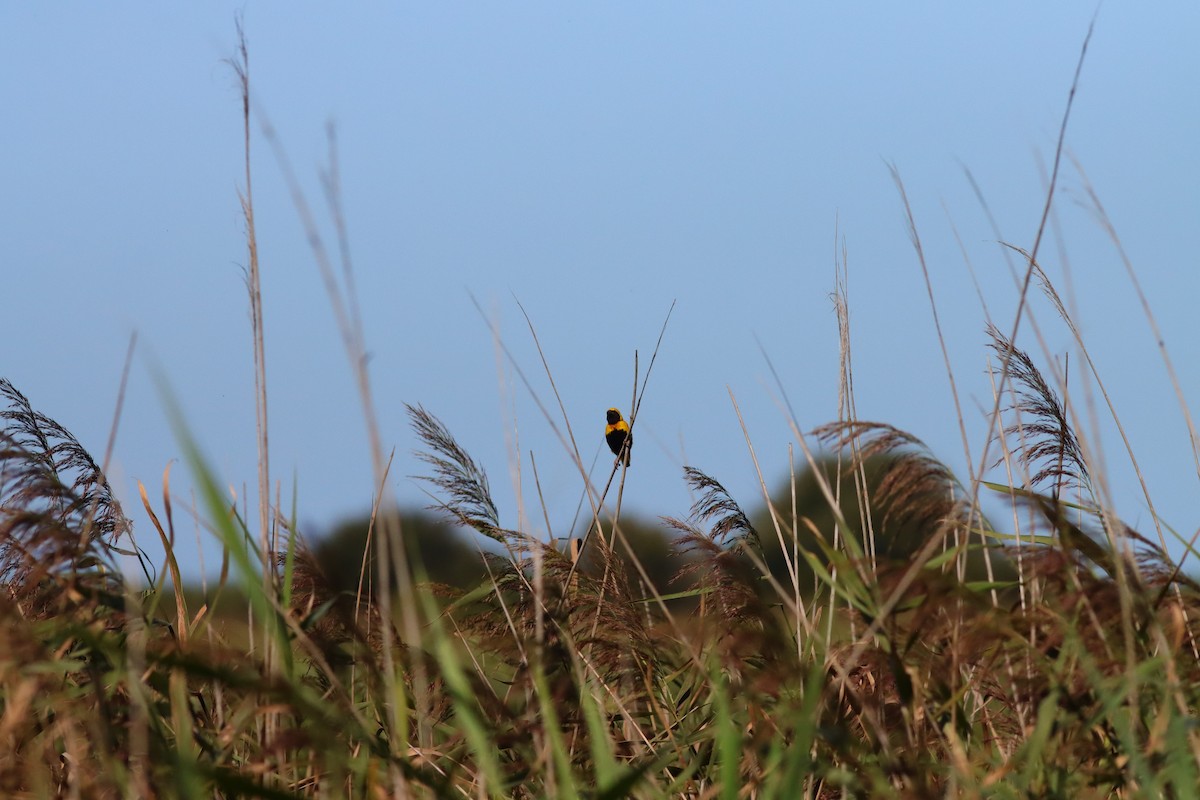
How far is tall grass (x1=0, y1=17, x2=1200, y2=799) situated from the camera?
5.10 feet

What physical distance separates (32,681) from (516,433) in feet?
5.12

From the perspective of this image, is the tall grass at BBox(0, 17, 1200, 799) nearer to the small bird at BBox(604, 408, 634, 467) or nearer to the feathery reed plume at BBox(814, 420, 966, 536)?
the feathery reed plume at BBox(814, 420, 966, 536)

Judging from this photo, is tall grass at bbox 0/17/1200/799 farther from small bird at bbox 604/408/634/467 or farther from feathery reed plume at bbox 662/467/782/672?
small bird at bbox 604/408/634/467

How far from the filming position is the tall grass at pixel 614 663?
1.56 meters

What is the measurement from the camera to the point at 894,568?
1.75 meters

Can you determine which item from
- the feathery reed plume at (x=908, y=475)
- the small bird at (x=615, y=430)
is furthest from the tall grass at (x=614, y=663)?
the small bird at (x=615, y=430)

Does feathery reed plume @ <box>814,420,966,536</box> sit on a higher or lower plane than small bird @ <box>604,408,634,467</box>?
higher

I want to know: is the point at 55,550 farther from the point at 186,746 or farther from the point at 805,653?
the point at 805,653

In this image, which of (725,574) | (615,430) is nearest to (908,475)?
A: (725,574)

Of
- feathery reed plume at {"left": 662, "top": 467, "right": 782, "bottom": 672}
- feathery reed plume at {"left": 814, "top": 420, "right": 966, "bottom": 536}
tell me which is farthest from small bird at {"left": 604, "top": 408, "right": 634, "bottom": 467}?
feathery reed plume at {"left": 814, "top": 420, "right": 966, "bottom": 536}

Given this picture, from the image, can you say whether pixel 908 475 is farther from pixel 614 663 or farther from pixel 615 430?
pixel 615 430

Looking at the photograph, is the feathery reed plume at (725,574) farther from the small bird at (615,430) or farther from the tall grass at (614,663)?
the small bird at (615,430)

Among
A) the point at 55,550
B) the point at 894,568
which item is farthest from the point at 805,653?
the point at 55,550

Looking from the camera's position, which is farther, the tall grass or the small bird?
the small bird
